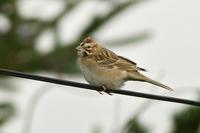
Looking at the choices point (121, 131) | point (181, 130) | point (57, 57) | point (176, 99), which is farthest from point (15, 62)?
point (176, 99)

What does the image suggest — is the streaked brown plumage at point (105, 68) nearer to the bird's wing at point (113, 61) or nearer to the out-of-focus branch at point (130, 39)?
the bird's wing at point (113, 61)

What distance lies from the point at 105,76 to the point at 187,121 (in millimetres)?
2076

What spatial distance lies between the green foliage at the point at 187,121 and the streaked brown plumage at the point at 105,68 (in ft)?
5.86

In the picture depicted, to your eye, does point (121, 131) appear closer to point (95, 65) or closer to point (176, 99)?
point (95, 65)

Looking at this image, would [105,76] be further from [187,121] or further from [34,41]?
[34,41]

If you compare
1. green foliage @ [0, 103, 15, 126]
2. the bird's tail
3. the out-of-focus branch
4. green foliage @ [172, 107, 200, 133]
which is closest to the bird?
the bird's tail

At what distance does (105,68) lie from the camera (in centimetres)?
837

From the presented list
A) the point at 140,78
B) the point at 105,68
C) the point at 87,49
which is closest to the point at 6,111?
the point at 87,49

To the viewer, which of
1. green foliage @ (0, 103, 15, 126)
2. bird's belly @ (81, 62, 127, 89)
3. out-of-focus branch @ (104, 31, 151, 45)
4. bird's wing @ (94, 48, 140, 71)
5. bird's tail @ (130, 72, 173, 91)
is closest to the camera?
bird's tail @ (130, 72, 173, 91)

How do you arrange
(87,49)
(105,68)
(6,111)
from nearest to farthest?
1. (105,68)
2. (87,49)
3. (6,111)

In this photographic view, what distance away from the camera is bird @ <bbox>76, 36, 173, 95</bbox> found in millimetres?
8188

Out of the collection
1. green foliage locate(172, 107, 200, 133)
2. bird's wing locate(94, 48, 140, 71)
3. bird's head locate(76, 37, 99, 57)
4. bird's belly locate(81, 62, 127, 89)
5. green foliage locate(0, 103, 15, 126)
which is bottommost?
green foliage locate(0, 103, 15, 126)

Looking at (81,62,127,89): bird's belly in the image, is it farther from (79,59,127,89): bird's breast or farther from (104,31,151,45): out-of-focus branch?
(104,31,151,45): out-of-focus branch

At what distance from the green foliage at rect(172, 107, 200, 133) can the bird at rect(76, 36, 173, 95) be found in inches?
70.3
